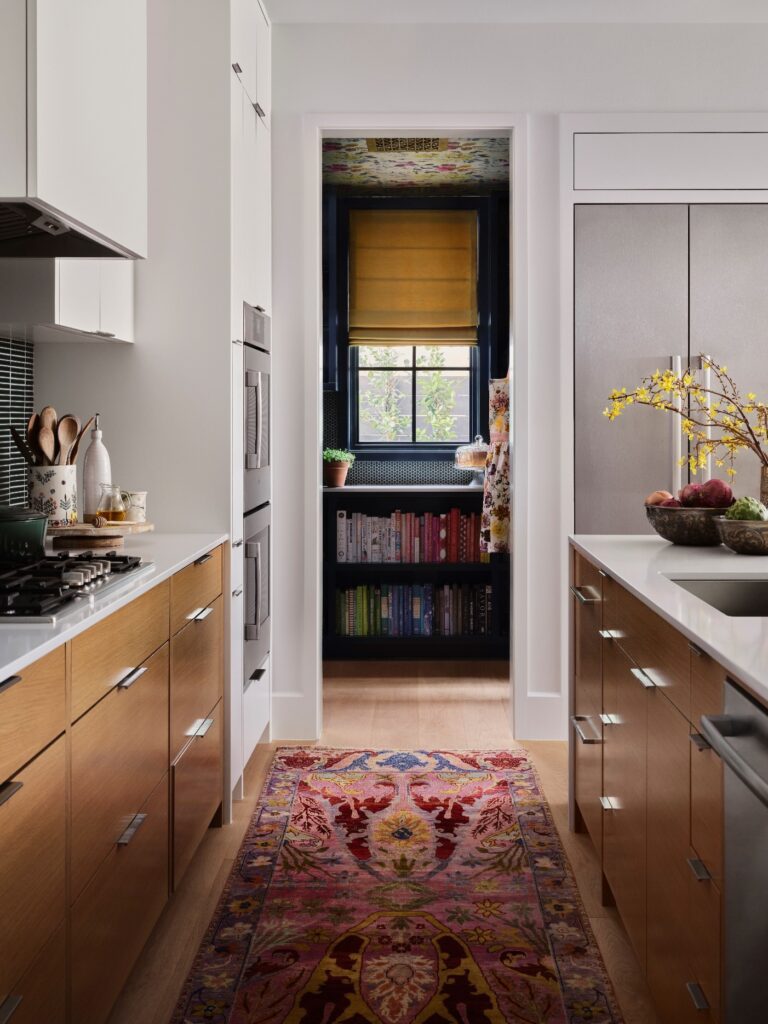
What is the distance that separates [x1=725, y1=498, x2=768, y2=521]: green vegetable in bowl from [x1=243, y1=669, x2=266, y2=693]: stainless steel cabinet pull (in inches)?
65.9

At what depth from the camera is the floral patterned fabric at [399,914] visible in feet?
6.92

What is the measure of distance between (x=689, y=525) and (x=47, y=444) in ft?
5.60

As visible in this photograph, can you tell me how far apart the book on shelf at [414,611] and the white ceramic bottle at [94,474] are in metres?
2.66

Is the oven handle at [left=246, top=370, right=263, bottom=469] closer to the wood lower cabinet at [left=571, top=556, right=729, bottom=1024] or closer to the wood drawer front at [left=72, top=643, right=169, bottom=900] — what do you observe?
the wood drawer front at [left=72, top=643, right=169, bottom=900]

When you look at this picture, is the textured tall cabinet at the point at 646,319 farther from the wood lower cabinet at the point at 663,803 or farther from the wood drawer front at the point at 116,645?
the wood drawer front at the point at 116,645

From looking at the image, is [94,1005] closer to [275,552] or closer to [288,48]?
[275,552]

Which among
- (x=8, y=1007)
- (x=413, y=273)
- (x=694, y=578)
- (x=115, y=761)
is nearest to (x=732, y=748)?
(x=694, y=578)

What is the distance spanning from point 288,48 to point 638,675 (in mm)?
2964

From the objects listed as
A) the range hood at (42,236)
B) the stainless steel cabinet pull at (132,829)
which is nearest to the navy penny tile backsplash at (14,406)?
the range hood at (42,236)

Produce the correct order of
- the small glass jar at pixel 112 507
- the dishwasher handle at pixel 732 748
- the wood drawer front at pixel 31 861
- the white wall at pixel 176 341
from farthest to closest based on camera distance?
the white wall at pixel 176 341 < the small glass jar at pixel 112 507 < the wood drawer front at pixel 31 861 < the dishwasher handle at pixel 732 748

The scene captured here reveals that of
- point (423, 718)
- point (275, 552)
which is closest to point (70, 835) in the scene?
point (275, 552)

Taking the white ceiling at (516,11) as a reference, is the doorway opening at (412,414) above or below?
below

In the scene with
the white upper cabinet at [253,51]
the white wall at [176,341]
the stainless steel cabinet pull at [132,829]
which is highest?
the white upper cabinet at [253,51]

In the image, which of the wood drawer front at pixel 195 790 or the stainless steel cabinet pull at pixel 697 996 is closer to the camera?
the stainless steel cabinet pull at pixel 697 996
